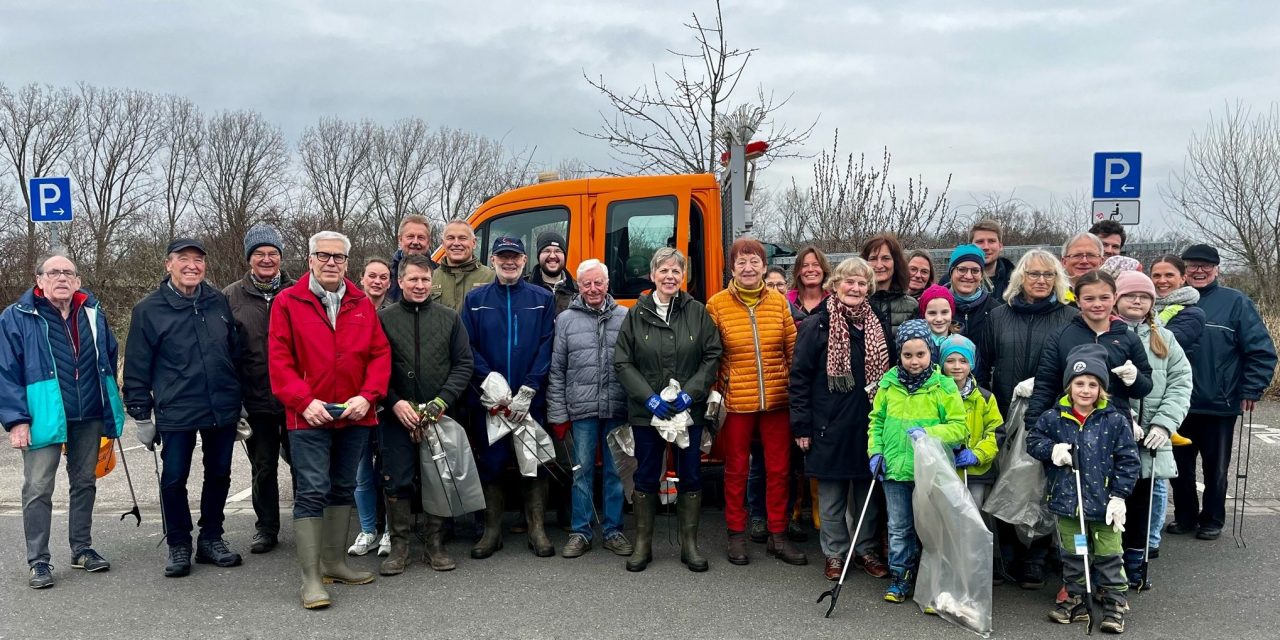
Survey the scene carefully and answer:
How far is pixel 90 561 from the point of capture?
4.77 metres

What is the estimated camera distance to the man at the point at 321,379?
4.28m

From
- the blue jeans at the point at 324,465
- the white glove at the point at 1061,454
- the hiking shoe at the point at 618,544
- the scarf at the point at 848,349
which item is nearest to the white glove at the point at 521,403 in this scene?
the blue jeans at the point at 324,465

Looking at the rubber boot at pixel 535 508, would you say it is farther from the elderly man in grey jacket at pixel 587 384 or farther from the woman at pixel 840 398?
the woman at pixel 840 398

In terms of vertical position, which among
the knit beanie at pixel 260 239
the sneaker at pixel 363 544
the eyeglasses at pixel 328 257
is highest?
the knit beanie at pixel 260 239

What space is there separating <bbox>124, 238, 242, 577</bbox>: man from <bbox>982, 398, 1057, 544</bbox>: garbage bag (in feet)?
13.4

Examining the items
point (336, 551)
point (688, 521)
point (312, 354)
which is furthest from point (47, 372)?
point (688, 521)

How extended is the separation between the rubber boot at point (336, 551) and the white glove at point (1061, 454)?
137 inches

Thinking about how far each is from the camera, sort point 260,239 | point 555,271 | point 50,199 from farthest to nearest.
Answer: point 50,199 → point 555,271 → point 260,239

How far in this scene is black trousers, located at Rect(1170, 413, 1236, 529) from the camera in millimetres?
5145

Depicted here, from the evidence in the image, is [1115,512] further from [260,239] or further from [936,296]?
[260,239]

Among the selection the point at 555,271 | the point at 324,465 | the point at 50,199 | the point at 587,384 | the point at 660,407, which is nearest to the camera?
the point at 324,465

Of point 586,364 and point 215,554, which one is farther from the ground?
point 586,364

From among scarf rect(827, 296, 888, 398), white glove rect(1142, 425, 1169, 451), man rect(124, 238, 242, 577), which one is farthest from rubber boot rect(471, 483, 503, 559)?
white glove rect(1142, 425, 1169, 451)

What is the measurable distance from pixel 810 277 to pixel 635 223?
50.9 inches
